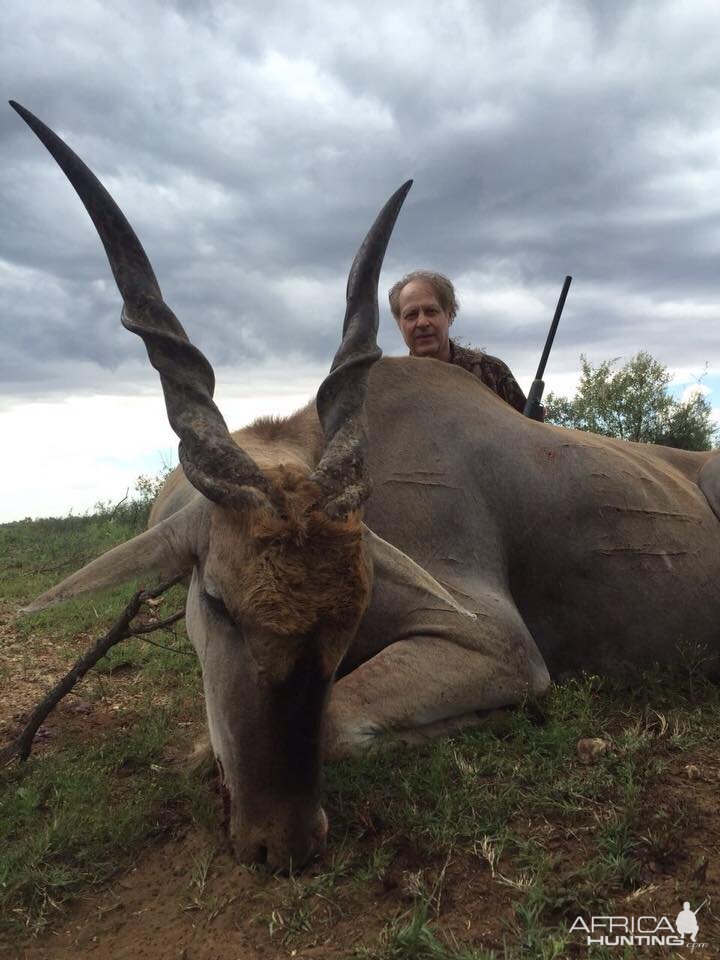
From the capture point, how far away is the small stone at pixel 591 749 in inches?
132

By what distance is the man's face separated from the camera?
7512 millimetres

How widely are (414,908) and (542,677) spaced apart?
1.91 meters

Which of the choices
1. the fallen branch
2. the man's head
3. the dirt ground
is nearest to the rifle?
the man's head

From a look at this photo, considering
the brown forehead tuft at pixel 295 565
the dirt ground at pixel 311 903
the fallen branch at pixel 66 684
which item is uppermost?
the brown forehead tuft at pixel 295 565

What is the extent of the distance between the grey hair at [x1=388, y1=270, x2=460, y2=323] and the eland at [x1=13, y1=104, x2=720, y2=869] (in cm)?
256

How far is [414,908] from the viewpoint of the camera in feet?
7.98

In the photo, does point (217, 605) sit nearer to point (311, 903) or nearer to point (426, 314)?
point (311, 903)

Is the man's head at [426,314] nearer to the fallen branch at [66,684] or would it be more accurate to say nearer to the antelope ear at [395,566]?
the fallen branch at [66,684]

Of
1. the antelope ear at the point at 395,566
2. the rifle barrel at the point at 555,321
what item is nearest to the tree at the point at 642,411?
the rifle barrel at the point at 555,321

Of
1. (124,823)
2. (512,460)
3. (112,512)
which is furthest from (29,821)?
(112,512)

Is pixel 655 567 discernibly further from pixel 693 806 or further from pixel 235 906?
pixel 235 906

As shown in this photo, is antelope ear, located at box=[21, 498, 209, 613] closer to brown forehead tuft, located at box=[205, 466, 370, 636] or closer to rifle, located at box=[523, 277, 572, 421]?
brown forehead tuft, located at box=[205, 466, 370, 636]

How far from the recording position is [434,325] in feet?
24.8

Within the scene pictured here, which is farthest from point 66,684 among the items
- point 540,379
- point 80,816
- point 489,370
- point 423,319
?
point 540,379
